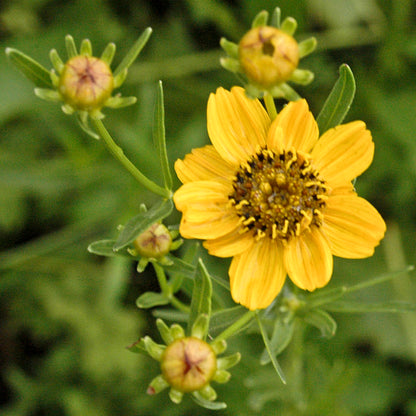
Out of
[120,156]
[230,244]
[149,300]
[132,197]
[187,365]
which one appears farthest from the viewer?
[132,197]

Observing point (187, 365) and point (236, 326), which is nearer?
point (187, 365)

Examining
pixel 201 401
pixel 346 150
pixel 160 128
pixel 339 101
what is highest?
pixel 339 101

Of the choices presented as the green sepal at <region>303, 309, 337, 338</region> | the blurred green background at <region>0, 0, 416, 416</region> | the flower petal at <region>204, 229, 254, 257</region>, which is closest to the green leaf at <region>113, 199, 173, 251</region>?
the flower petal at <region>204, 229, 254, 257</region>

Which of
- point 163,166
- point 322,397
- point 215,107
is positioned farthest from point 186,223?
point 322,397

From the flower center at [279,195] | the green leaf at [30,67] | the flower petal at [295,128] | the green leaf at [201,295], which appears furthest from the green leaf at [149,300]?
the green leaf at [30,67]

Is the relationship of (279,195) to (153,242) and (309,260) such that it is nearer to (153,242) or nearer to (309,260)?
(309,260)

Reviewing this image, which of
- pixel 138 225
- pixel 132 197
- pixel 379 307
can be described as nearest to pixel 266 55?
pixel 138 225

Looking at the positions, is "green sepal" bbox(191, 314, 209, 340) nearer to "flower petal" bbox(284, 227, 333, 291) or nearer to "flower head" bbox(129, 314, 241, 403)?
"flower head" bbox(129, 314, 241, 403)

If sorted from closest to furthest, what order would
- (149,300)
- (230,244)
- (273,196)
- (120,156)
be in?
(120,156), (230,244), (273,196), (149,300)
